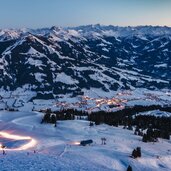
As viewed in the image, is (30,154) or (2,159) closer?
(2,159)

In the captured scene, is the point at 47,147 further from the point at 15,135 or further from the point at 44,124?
the point at 44,124

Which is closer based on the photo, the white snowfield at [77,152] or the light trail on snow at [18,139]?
the white snowfield at [77,152]

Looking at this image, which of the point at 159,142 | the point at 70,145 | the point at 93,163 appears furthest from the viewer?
the point at 159,142

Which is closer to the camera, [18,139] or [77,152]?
[77,152]

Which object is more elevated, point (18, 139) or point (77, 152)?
point (18, 139)

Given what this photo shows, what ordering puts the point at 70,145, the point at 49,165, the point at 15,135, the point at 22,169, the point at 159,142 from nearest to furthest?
1. the point at 22,169
2. the point at 49,165
3. the point at 70,145
4. the point at 15,135
5. the point at 159,142

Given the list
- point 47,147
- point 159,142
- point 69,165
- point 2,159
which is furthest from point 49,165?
point 159,142

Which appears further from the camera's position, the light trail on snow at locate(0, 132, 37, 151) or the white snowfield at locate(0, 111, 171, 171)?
the light trail on snow at locate(0, 132, 37, 151)
